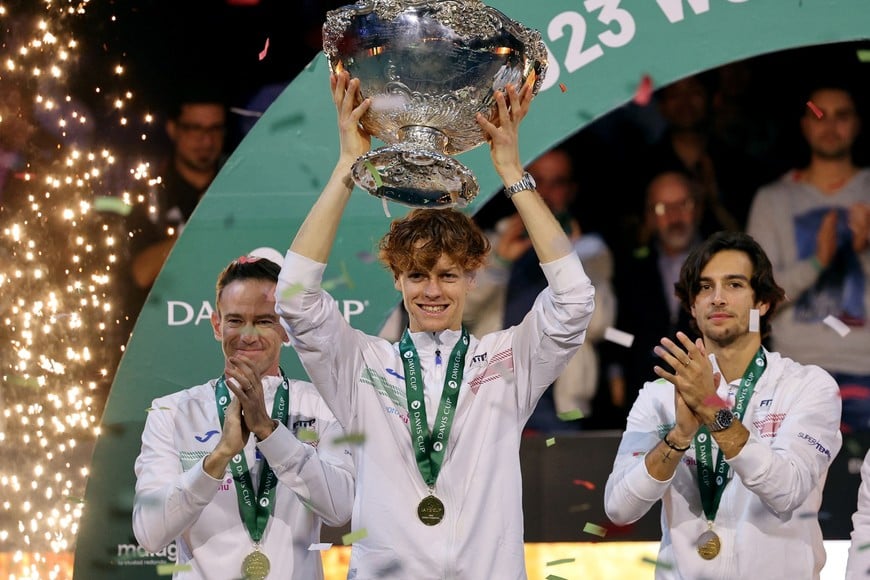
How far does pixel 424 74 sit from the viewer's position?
2.63 meters

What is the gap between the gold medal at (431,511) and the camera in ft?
9.00

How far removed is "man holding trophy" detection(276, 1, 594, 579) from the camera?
2725 mm

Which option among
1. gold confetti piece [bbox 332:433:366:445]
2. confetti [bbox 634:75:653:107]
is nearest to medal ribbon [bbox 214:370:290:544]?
gold confetti piece [bbox 332:433:366:445]

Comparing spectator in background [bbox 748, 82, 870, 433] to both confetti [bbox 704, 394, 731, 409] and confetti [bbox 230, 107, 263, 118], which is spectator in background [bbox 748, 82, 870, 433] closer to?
confetti [bbox 704, 394, 731, 409]

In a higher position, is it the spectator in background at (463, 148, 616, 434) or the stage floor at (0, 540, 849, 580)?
the spectator in background at (463, 148, 616, 434)

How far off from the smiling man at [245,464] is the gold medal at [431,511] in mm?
371

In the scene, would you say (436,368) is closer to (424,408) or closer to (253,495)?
(424,408)

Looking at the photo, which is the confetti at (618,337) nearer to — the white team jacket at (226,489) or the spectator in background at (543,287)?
the spectator in background at (543,287)

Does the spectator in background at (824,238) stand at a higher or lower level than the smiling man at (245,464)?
higher

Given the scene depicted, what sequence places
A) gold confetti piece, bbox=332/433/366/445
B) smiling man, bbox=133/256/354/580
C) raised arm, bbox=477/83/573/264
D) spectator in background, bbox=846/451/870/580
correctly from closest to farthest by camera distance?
raised arm, bbox=477/83/573/264 < gold confetti piece, bbox=332/433/366/445 < smiling man, bbox=133/256/354/580 < spectator in background, bbox=846/451/870/580

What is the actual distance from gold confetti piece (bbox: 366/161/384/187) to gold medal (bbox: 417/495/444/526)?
27.9 inches

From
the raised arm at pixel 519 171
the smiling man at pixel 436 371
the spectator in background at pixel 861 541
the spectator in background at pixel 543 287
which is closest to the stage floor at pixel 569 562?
the spectator in background at pixel 543 287

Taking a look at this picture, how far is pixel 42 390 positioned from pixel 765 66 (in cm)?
282

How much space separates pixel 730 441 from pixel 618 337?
1.43 m
